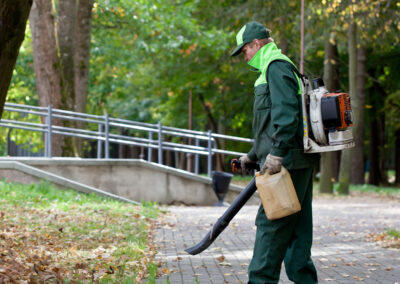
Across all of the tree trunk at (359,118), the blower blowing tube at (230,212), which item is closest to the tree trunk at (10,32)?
the blower blowing tube at (230,212)

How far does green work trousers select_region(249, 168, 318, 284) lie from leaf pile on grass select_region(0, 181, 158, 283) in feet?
4.70

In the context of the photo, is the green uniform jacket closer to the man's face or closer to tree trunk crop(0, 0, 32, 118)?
the man's face

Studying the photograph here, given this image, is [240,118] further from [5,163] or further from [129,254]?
[129,254]

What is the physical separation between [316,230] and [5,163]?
655 centimetres

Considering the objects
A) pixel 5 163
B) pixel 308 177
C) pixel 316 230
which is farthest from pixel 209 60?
pixel 308 177

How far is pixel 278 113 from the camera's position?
451 cm

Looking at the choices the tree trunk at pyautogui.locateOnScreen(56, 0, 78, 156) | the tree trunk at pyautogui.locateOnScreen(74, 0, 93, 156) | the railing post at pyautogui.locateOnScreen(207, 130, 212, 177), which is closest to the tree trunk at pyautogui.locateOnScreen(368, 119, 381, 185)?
the railing post at pyautogui.locateOnScreen(207, 130, 212, 177)

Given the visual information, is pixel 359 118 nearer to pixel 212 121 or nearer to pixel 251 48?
pixel 212 121

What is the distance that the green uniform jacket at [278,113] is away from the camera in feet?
14.8

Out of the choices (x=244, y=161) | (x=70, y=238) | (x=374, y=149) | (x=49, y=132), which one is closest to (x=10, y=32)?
(x=244, y=161)

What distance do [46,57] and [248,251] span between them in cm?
979

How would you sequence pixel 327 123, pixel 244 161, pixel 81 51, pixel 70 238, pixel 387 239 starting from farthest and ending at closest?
1. pixel 81 51
2. pixel 387 239
3. pixel 70 238
4. pixel 244 161
5. pixel 327 123

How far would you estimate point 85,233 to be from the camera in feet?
29.4

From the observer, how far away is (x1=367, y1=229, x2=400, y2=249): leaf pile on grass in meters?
8.95
